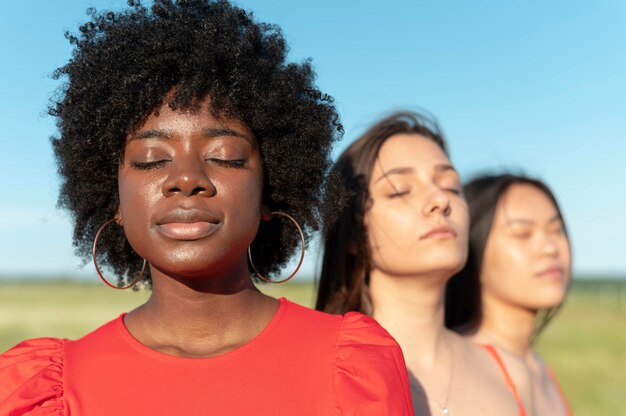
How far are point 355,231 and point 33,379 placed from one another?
1.89 metres

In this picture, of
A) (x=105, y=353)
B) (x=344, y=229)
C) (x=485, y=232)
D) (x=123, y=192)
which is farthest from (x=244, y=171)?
(x=485, y=232)

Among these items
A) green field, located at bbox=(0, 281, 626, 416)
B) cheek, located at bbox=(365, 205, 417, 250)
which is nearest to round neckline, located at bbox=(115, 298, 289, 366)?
cheek, located at bbox=(365, 205, 417, 250)

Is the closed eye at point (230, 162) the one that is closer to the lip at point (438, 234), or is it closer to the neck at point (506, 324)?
the lip at point (438, 234)

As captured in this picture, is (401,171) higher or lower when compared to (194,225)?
higher

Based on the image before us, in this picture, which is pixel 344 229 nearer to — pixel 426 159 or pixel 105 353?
pixel 426 159

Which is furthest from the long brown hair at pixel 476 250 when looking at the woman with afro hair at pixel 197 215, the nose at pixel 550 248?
the woman with afro hair at pixel 197 215

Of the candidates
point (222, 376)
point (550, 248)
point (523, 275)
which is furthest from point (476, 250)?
point (222, 376)

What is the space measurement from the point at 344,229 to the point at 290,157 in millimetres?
1127

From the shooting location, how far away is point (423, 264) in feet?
12.5

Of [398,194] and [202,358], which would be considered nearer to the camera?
[202,358]

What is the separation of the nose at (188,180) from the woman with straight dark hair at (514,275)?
253cm

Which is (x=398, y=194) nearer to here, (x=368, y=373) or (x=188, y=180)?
(x=368, y=373)

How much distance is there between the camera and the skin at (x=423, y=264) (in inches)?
150

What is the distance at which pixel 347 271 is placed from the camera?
4.26 meters
